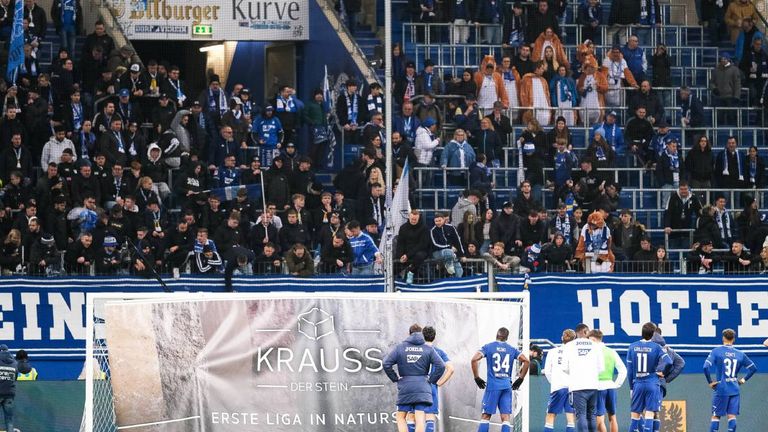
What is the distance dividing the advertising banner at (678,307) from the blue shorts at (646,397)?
3.14 m

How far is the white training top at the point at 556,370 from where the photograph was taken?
79.8 ft

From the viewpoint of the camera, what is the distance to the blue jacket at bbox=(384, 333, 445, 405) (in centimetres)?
2219

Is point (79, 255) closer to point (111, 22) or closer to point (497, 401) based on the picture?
point (497, 401)

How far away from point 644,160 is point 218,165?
761cm

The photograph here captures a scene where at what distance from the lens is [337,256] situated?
27891mm

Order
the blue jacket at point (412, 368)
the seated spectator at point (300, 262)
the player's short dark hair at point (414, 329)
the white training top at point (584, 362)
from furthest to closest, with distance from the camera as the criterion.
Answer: the seated spectator at point (300, 262), the white training top at point (584, 362), the player's short dark hair at point (414, 329), the blue jacket at point (412, 368)

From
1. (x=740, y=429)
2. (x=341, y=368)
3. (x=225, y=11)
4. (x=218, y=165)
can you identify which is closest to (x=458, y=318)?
(x=341, y=368)

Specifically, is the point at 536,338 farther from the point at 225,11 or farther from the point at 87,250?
the point at 225,11

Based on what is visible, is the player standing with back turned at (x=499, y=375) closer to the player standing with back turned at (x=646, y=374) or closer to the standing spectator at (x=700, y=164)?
the player standing with back turned at (x=646, y=374)

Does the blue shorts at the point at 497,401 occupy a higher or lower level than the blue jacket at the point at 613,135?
lower

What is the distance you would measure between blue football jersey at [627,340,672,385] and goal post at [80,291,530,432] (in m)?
2.31

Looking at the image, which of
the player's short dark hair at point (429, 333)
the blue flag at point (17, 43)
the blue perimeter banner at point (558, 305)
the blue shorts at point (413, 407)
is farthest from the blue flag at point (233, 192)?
the blue shorts at point (413, 407)

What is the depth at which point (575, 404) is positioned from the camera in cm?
2420

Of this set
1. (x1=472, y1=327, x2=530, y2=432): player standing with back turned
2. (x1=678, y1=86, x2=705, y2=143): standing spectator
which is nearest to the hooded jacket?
(x1=472, y1=327, x2=530, y2=432): player standing with back turned
